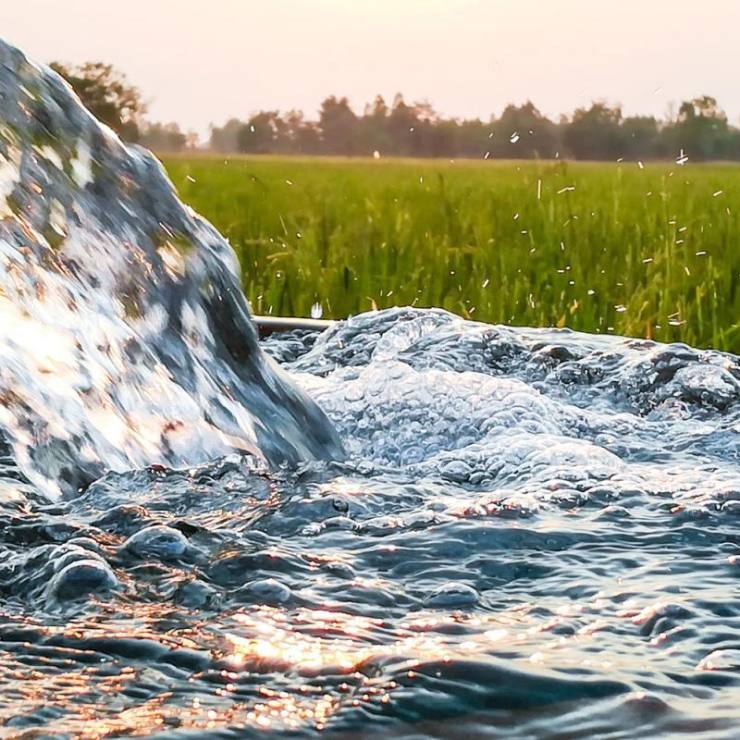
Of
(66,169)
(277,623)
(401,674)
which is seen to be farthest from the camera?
(66,169)

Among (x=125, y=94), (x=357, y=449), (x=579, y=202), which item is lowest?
(x=357, y=449)

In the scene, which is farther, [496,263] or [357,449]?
[496,263]

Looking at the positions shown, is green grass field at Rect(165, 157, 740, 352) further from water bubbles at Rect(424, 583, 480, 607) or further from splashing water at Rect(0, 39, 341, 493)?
water bubbles at Rect(424, 583, 480, 607)

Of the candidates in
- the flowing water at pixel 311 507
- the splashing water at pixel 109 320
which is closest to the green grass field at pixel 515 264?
the flowing water at pixel 311 507

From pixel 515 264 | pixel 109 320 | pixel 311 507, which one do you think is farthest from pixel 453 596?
pixel 515 264

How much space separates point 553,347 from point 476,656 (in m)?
1.99

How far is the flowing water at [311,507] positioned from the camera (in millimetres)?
1025

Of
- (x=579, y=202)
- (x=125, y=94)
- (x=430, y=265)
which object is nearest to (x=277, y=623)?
(x=430, y=265)

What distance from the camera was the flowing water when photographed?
103 cm

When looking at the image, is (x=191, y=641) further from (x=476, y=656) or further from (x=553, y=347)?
(x=553, y=347)

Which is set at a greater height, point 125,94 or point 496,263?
point 125,94

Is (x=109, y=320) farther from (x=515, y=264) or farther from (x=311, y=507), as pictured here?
(x=515, y=264)

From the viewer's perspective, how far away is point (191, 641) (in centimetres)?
113

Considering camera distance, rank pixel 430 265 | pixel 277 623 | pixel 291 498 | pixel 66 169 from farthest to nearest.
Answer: pixel 430 265 → pixel 66 169 → pixel 291 498 → pixel 277 623
